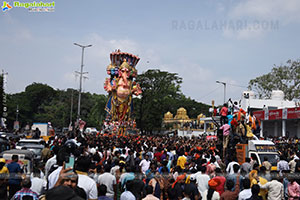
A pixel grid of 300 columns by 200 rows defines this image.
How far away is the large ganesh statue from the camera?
3641 centimetres

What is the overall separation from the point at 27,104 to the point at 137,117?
32.6 m

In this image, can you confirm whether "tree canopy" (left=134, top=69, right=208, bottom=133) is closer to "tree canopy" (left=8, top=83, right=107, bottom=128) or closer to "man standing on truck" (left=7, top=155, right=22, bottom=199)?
"tree canopy" (left=8, top=83, right=107, bottom=128)

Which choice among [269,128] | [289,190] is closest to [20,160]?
[289,190]

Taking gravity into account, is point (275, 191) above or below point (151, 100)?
below

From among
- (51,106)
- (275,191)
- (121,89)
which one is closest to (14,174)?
(275,191)

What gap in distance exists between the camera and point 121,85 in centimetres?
3625

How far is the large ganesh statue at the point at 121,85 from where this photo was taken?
36.4 m

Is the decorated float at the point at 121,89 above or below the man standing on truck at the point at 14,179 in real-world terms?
above

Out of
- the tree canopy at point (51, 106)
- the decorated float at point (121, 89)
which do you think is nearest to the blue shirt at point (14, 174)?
the decorated float at point (121, 89)

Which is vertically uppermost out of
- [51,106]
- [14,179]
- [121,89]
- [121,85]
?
[121,85]

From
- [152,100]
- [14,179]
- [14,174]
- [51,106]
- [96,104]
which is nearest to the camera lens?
[14,179]

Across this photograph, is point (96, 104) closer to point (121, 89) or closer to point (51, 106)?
point (51, 106)

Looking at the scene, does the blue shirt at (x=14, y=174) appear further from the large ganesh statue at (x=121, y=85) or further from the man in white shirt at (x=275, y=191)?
the large ganesh statue at (x=121, y=85)

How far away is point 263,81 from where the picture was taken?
50969 millimetres
